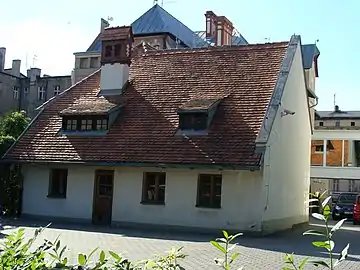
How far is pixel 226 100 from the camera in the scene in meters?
22.1

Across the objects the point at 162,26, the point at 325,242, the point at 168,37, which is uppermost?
the point at 162,26

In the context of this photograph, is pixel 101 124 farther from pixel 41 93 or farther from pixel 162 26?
pixel 41 93

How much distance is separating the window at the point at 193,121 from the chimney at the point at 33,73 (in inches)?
1526

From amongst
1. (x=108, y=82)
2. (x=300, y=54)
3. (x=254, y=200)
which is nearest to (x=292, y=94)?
(x=300, y=54)

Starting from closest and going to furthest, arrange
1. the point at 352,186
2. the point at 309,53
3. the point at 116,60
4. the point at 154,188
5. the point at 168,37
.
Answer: the point at 154,188, the point at 116,60, the point at 309,53, the point at 168,37, the point at 352,186

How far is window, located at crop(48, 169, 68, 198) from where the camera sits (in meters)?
23.2

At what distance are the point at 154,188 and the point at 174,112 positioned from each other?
10.5 feet

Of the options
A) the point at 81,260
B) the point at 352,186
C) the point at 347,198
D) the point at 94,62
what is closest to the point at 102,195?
the point at 81,260

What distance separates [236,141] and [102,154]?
541 cm

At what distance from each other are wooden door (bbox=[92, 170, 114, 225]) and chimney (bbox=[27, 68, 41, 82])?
37.3 metres

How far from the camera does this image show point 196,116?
21375mm

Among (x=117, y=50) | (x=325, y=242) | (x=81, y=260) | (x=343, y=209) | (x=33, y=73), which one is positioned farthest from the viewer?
(x=33, y=73)

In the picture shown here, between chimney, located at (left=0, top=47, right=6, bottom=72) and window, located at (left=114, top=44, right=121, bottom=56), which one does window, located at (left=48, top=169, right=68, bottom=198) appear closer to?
window, located at (left=114, top=44, right=121, bottom=56)

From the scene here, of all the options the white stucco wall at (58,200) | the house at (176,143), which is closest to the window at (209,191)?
the house at (176,143)
